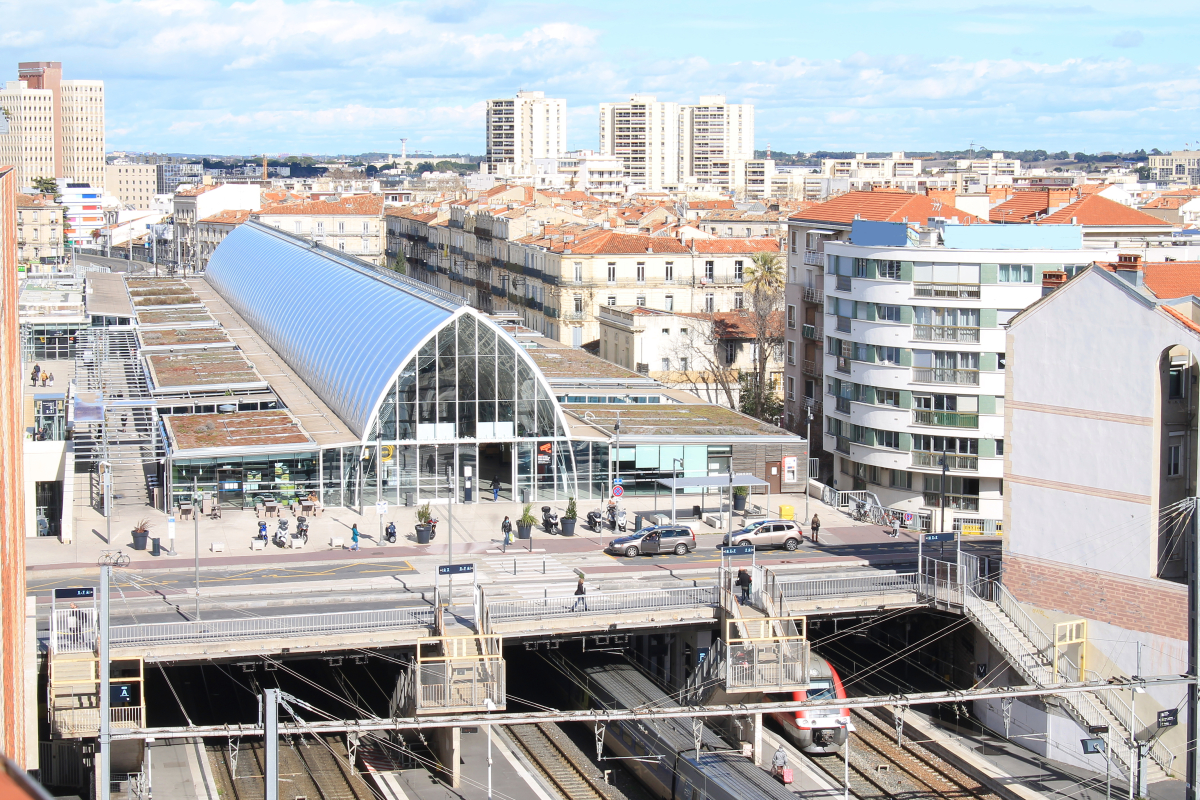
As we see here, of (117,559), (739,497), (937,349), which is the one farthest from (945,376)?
(117,559)

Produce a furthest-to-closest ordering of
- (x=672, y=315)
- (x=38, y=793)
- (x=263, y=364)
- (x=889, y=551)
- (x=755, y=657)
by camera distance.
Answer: (x=672, y=315)
(x=263, y=364)
(x=889, y=551)
(x=755, y=657)
(x=38, y=793)

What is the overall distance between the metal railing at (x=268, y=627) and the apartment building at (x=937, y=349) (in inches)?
1082

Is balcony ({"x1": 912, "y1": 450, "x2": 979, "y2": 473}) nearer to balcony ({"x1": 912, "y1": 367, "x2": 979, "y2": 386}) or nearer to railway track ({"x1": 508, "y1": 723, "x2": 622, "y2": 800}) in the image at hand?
balcony ({"x1": 912, "y1": 367, "x2": 979, "y2": 386})

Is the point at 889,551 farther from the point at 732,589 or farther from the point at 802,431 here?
the point at 802,431

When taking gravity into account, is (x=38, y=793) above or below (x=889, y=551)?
above

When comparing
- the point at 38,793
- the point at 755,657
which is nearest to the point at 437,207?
the point at 755,657

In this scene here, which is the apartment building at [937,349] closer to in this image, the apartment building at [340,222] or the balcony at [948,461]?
the balcony at [948,461]

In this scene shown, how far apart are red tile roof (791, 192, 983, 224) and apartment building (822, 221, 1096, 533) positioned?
289 inches

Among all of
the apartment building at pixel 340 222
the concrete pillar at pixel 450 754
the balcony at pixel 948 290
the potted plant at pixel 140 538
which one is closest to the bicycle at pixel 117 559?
the potted plant at pixel 140 538

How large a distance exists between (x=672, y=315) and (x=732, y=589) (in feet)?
168

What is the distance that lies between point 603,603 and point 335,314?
128ft

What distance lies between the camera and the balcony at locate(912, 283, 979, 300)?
206 ft

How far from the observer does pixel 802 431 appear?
256ft

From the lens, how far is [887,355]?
65625mm
